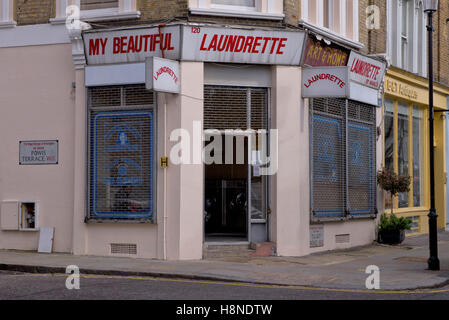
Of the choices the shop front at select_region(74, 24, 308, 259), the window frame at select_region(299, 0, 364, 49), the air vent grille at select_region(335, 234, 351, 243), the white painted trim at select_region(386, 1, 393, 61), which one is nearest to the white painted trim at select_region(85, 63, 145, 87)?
the shop front at select_region(74, 24, 308, 259)

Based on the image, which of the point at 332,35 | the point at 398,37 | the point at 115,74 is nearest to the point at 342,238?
the point at 332,35

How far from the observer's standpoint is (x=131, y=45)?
50.3ft

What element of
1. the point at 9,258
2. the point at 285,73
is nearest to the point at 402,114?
the point at 285,73

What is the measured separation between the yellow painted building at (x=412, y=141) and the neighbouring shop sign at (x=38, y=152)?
922 cm

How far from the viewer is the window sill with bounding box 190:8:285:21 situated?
15.2 metres

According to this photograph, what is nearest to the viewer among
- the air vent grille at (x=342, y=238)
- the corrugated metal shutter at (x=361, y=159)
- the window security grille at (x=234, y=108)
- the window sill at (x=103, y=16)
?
the window sill at (x=103, y=16)

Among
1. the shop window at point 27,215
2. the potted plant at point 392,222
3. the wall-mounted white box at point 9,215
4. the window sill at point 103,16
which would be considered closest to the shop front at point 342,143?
the potted plant at point 392,222

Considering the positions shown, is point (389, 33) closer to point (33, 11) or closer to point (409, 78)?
point (409, 78)

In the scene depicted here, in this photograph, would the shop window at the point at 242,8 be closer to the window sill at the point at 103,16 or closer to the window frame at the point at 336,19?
the window frame at the point at 336,19

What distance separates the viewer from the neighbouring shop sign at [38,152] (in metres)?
16.2

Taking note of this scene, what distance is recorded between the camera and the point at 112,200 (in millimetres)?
15578

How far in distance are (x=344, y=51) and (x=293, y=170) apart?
12.1ft

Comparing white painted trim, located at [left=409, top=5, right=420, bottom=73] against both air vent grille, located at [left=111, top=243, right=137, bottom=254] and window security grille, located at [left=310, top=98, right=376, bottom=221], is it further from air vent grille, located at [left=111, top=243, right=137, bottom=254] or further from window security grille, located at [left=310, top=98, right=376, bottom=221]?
air vent grille, located at [left=111, top=243, right=137, bottom=254]

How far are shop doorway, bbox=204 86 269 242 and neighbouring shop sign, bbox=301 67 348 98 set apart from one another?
97cm
